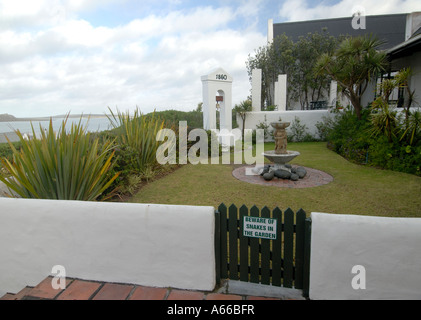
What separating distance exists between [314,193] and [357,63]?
7313 mm

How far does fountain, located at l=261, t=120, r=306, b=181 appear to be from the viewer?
7445 mm

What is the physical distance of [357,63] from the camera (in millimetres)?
10789

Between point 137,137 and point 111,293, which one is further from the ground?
point 137,137

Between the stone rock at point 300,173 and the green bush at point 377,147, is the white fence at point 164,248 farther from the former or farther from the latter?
the green bush at point 377,147

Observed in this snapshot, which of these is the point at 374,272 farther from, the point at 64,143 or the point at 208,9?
the point at 208,9

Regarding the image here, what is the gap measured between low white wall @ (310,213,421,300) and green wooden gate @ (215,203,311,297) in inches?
6.2

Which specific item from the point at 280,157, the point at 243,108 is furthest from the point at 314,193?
the point at 243,108

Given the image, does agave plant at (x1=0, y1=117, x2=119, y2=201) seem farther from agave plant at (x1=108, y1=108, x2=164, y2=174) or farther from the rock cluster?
the rock cluster

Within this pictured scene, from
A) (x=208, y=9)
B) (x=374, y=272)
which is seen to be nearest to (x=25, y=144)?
(x=374, y=272)

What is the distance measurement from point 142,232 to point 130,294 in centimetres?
67

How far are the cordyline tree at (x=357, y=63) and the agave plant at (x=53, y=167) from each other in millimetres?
10447

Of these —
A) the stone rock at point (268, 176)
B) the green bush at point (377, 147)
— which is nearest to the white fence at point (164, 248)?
the stone rock at point (268, 176)

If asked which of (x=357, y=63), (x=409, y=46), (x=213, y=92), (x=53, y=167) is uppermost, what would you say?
(x=409, y=46)

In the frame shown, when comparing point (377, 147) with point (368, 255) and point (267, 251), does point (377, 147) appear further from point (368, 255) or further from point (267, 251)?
point (267, 251)
